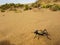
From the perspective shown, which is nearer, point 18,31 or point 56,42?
point 56,42

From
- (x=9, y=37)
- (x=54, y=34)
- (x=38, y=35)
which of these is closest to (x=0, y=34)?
(x=9, y=37)

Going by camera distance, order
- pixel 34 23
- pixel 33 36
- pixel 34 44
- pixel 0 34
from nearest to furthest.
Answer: pixel 34 44 < pixel 33 36 < pixel 0 34 < pixel 34 23

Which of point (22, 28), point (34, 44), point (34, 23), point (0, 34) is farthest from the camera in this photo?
point (34, 23)

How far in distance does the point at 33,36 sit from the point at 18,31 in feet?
2.18

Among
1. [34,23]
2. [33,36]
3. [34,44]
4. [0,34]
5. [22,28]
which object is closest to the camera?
[34,44]

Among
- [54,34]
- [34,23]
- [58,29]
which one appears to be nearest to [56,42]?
[54,34]

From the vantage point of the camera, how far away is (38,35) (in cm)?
502

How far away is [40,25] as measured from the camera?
588cm

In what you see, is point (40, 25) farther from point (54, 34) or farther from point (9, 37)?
point (9, 37)

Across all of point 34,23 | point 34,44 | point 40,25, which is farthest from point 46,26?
point 34,44

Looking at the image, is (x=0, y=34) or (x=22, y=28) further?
(x=22, y=28)

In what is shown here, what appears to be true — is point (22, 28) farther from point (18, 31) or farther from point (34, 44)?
point (34, 44)

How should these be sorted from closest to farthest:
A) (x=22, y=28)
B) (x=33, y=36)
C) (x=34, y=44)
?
(x=34, y=44)
(x=33, y=36)
(x=22, y=28)

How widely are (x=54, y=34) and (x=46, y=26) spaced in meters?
0.58
